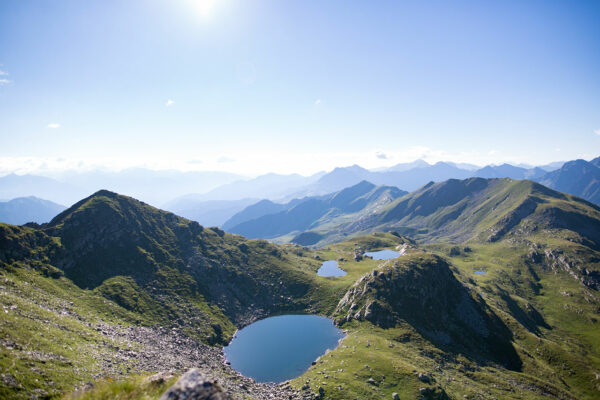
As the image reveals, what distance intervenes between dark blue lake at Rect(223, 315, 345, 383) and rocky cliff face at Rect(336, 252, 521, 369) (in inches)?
464

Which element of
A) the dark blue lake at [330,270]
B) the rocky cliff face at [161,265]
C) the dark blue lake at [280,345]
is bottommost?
the dark blue lake at [280,345]

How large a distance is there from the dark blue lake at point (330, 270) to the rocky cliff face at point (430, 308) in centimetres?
3412

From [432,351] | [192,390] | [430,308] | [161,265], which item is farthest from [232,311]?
[192,390]

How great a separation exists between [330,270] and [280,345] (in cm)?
7531

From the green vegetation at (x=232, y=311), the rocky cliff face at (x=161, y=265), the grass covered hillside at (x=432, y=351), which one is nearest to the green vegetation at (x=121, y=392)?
the green vegetation at (x=232, y=311)

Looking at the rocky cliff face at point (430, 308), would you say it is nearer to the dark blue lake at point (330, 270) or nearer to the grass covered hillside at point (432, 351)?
the grass covered hillside at point (432, 351)

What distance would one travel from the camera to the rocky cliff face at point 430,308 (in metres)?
104

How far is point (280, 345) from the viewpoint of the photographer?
96.9 meters

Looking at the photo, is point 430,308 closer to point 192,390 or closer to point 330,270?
point 330,270

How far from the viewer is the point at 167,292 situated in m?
110

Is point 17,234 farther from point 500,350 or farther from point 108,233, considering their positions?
point 500,350

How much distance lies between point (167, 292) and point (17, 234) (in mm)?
51163

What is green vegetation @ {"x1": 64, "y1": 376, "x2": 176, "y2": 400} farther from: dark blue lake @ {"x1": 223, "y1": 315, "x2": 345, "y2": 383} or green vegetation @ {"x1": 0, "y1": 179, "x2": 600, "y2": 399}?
dark blue lake @ {"x1": 223, "y1": 315, "x2": 345, "y2": 383}

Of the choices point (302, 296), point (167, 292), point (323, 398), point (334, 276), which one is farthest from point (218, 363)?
point (334, 276)
